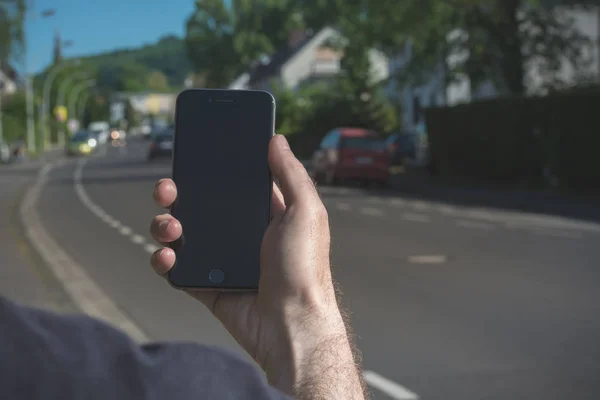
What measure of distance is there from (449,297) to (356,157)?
19273 mm

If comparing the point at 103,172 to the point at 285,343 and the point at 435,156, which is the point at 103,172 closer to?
the point at 435,156

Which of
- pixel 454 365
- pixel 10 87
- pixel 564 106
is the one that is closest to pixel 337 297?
pixel 454 365

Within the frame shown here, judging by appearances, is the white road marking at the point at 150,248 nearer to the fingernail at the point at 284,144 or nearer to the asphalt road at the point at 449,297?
the asphalt road at the point at 449,297

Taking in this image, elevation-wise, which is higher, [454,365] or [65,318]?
[65,318]

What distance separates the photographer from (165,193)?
1718mm

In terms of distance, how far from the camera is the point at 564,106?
2344 cm

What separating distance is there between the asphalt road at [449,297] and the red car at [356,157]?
30.9 feet

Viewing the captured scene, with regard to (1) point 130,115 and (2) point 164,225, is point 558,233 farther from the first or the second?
(1) point 130,115

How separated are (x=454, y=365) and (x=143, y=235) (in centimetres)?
1021

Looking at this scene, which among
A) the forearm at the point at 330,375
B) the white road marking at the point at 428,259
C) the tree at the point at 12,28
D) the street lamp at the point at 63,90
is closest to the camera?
the forearm at the point at 330,375

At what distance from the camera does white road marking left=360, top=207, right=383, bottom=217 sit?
781 inches

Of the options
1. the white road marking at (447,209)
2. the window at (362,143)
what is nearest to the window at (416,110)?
the window at (362,143)

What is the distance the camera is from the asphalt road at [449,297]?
6621 millimetres

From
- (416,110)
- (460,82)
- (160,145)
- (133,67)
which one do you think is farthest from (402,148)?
(133,67)
